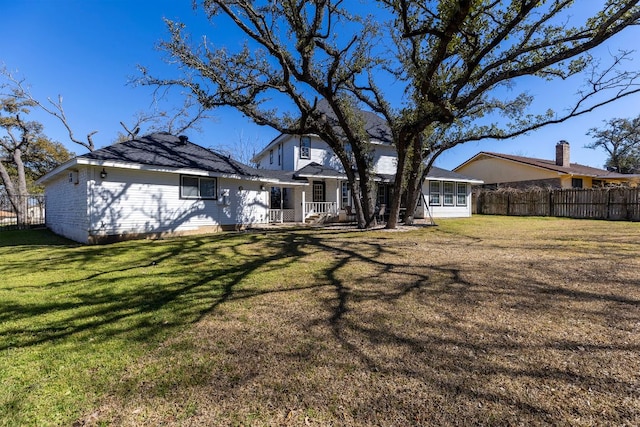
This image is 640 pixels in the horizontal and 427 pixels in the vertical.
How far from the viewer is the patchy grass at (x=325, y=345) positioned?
7.00 feet

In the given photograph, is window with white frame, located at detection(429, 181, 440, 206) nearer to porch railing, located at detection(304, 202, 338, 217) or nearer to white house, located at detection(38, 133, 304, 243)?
porch railing, located at detection(304, 202, 338, 217)

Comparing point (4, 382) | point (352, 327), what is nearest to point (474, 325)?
point (352, 327)

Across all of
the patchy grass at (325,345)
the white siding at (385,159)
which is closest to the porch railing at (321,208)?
the white siding at (385,159)

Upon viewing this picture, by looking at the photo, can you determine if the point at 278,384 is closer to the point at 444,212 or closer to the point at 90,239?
the point at 90,239

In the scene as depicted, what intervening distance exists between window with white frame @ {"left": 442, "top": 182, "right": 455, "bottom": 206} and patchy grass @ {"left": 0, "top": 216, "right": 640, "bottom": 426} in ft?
52.4

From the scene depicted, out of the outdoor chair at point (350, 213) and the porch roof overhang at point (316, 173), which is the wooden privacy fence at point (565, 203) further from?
the porch roof overhang at point (316, 173)

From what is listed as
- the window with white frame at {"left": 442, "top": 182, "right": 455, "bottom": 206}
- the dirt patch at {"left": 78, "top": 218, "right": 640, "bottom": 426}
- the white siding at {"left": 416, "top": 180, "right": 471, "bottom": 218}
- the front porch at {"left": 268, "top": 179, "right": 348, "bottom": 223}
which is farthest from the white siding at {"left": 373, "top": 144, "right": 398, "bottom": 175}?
the dirt patch at {"left": 78, "top": 218, "right": 640, "bottom": 426}

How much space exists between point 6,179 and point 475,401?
3063cm

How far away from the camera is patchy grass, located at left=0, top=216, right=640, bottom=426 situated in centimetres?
213

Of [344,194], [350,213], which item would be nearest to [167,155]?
[350,213]

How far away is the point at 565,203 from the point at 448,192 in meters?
7.29

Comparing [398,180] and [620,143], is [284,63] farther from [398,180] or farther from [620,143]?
[620,143]

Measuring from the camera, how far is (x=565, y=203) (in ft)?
66.0

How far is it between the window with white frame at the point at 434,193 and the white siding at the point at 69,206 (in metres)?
19.0
